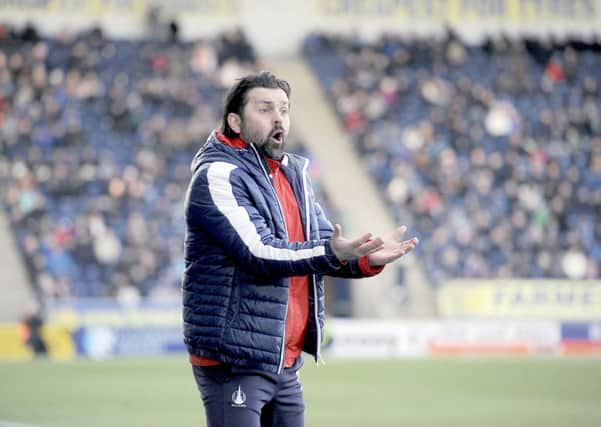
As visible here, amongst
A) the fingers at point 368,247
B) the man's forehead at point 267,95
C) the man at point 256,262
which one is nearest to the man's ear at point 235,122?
the man at point 256,262

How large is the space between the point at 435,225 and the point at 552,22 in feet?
33.0

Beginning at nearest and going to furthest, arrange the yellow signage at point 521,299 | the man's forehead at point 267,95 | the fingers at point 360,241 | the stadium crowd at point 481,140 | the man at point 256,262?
the fingers at point 360,241
the man at point 256,262
the man's forehead at point 267,95
the yellow signage at point 521,299
the stadium crowd at point 481,140

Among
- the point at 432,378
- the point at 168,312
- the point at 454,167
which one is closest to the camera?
the point at 432,378

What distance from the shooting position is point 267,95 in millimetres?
5422

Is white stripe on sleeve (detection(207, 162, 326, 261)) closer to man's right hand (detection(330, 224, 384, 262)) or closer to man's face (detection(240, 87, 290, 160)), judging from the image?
man's right hand (detection(330, 224, 384, 262))

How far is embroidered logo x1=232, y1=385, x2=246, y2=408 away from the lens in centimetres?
531

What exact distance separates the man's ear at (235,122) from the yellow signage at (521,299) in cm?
2247

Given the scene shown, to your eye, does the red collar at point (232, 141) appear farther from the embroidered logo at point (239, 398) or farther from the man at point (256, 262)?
the embroidered logo at point (239, 398)

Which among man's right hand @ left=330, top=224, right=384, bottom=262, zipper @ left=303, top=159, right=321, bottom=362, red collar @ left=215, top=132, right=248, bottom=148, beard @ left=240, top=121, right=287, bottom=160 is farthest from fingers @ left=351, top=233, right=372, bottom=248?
red collar @ left=215, top=132, right=248, bottom=148

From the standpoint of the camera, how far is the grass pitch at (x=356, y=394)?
13.0 m

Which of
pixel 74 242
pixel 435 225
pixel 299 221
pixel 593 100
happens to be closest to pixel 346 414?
pixel 299 221

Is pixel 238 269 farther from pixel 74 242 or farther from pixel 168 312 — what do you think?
pixel 74 242

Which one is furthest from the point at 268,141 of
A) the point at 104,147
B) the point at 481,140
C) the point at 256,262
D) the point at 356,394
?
the point at 481,140

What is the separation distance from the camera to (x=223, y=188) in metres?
5.29
